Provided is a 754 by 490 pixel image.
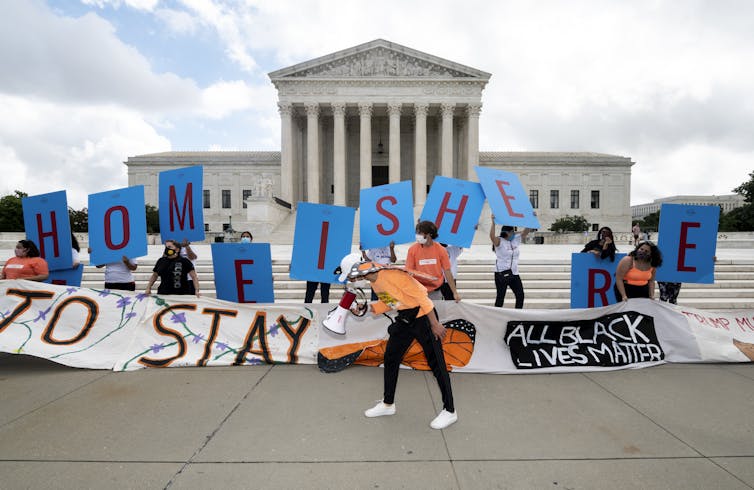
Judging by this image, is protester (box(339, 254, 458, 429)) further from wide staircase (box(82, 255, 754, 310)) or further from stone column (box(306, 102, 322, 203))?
stone column (box(306, 102, 322, 203))

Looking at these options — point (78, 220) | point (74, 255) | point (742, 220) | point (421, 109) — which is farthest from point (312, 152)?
point (742, 220)

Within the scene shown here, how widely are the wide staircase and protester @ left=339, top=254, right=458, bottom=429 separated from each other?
5494 millimetres

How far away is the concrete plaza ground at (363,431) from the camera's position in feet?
9.30

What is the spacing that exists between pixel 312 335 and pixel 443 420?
243 centimetres

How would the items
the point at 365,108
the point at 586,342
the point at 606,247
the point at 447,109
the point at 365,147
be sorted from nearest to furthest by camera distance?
the point at 586,342, the point at 606,247, the point at 365,147, the point at 365,108, the point at 447,109

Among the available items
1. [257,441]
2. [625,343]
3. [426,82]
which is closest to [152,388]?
[257,441]

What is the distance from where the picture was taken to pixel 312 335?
546 cm

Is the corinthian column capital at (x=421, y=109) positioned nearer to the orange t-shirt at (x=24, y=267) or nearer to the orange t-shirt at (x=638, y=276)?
the orange t-shirt at (x=638, y=276)

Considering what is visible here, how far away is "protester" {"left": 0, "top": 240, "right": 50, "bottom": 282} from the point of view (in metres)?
5.66

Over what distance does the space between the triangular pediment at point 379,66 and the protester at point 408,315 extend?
42.6 metres

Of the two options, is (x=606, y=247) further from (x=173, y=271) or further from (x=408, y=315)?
(x=173, y=271)

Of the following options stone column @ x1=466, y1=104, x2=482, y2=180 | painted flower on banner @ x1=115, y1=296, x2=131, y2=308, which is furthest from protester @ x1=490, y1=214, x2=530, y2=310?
stone column @ x1=466, y1=104, x2=482, y2=180

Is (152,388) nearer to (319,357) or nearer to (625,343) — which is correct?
(319,357)

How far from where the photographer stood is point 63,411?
151 inches
